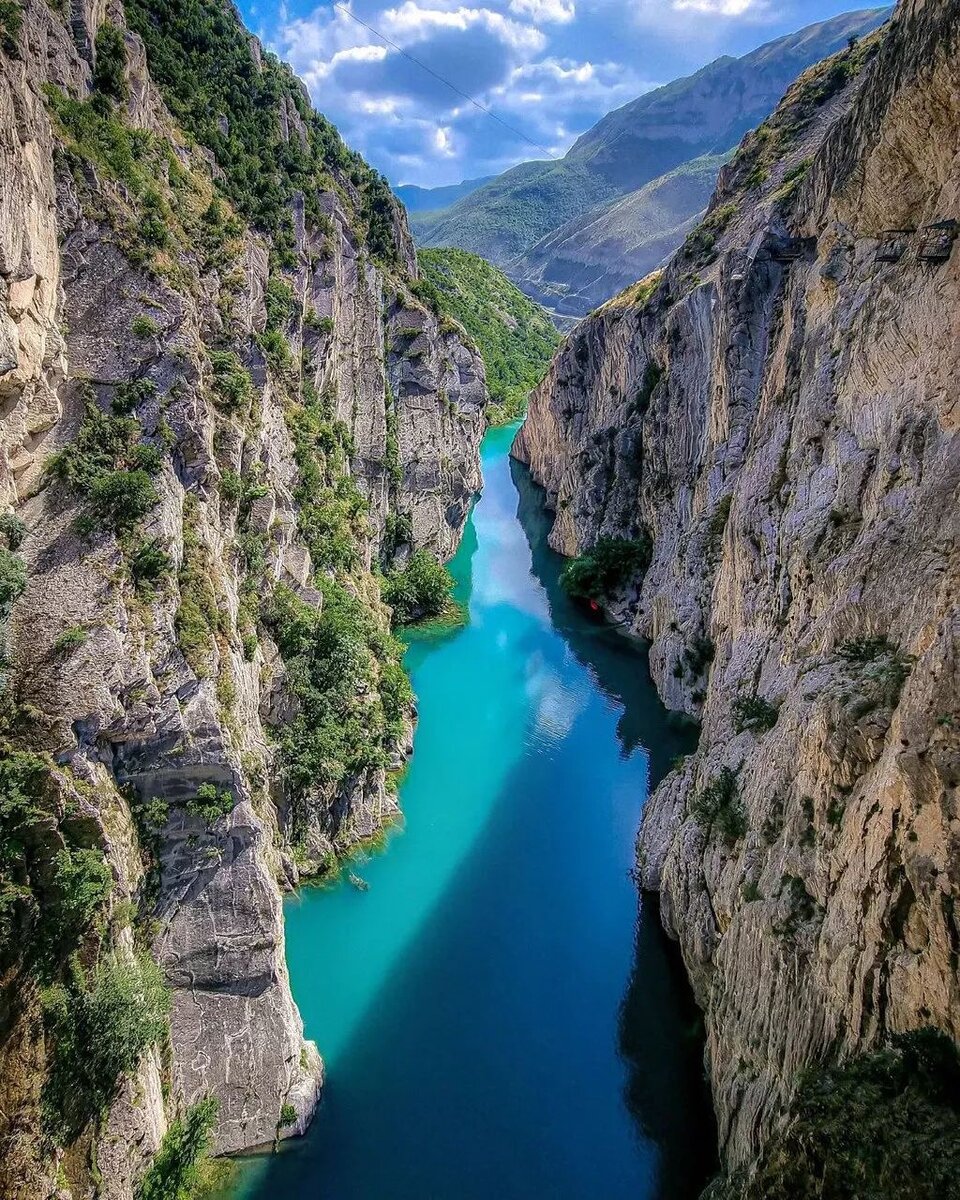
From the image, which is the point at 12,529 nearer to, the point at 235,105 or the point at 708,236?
the point at 235,105

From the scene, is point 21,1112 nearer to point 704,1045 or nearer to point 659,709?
point 704,1045

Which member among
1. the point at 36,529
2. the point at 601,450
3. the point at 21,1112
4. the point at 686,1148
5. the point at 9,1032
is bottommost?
the point at 686,1148

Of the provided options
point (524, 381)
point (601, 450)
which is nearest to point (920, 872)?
point (601, 450)

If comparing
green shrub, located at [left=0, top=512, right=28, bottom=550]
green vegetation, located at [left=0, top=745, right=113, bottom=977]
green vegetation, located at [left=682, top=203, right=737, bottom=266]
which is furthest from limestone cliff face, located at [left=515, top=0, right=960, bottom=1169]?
green shrub, located at [left=0, top=512, right=28, bottom=550]

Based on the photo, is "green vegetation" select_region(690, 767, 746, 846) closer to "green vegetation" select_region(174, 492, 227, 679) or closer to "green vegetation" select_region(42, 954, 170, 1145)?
"green vegetation" select_region(42, 954, 170, 1145)

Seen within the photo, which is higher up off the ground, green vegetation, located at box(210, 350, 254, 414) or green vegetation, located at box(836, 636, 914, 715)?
green vegetation, located at box(210, 350, 254, 414)

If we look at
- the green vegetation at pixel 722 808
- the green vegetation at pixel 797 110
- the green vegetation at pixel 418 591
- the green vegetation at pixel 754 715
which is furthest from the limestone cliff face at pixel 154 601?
the green vegetation at pixel 797 110
